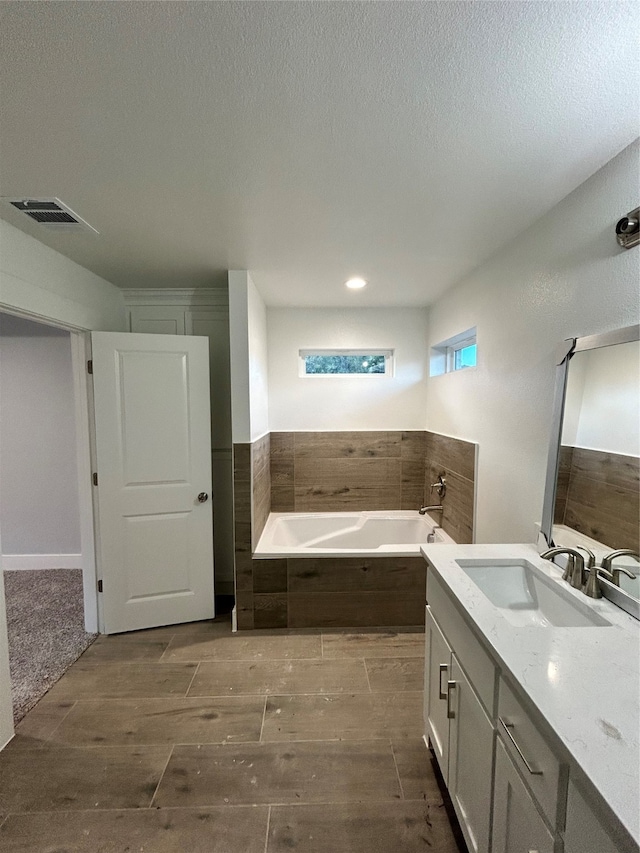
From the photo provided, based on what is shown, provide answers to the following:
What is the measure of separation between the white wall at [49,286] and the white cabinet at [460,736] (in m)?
2.39

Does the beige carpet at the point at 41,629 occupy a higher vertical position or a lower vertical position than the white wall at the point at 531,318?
lower

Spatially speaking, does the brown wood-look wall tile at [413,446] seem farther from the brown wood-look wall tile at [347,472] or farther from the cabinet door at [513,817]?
the cabinet door at [513,817]

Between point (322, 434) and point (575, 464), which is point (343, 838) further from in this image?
point (322, 434)

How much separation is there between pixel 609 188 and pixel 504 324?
753 millimetres

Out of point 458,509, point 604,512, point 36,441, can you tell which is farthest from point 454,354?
point 36,441

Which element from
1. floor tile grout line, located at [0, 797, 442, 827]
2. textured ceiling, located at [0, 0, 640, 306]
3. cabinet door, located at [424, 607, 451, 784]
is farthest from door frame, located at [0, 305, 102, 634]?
cabinet door, located at [424, 607, 451, 784]

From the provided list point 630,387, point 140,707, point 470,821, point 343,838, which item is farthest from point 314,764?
point 630,387

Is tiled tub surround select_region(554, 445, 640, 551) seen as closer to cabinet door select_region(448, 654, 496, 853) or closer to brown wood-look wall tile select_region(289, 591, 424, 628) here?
cabinet door select_region(448, 654, 496, 853)

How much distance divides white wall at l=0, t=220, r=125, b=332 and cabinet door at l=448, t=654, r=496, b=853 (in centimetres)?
244

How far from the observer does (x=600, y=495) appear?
51.6 inches

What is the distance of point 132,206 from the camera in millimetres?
1578

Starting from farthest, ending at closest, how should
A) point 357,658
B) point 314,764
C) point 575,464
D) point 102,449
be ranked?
point 102,449, point 357,658, point 314,764, point 575,464

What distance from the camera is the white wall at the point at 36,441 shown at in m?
3.24

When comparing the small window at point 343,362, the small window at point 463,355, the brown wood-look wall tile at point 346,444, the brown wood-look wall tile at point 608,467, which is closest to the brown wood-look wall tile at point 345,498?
the brown wood-look wall tile at point 346,444
